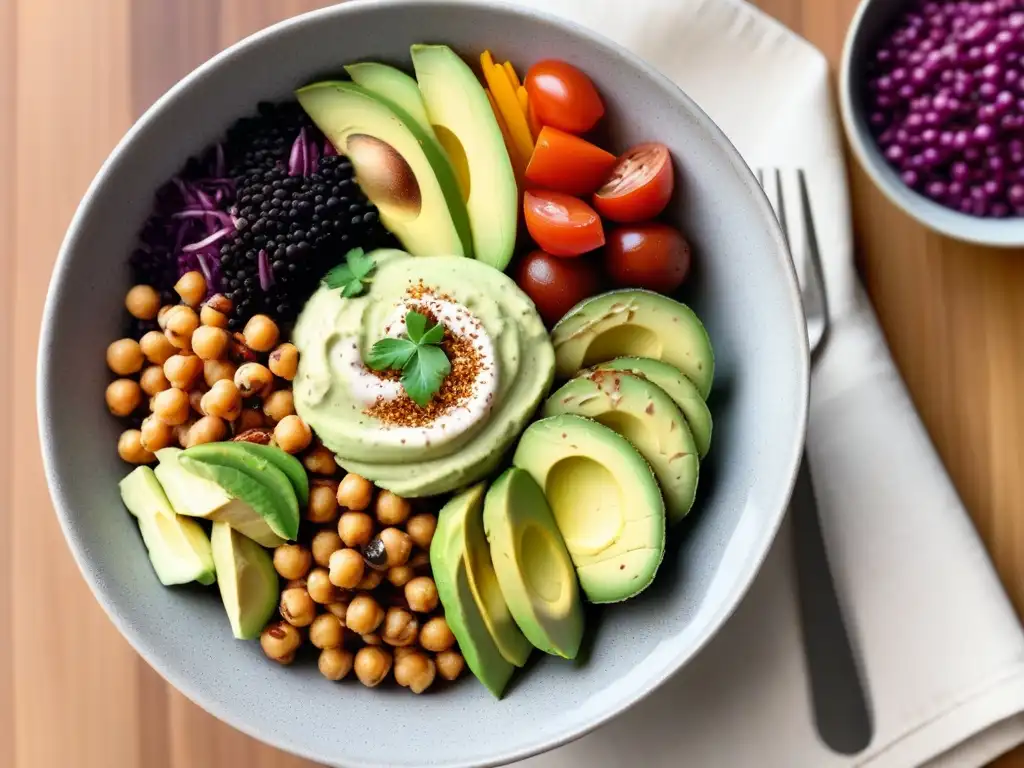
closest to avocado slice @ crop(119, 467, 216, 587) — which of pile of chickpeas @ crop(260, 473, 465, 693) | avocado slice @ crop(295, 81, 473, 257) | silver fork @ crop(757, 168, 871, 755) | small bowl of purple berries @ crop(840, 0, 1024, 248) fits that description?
pile of chickpeas @ crop(260, 473, 465, 693)

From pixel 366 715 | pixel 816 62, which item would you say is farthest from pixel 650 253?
pixel 366 715

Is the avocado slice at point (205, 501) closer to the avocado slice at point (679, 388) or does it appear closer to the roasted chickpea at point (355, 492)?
the roasted chickpea at point (355, 492)

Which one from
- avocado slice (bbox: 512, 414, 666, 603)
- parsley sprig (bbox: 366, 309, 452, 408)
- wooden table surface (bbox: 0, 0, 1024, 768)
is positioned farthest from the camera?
wooden table surface (bbox: 0, 0, 1024, 768)

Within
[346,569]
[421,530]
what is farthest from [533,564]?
[346,569]

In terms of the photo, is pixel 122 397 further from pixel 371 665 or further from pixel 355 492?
pixel 371 665

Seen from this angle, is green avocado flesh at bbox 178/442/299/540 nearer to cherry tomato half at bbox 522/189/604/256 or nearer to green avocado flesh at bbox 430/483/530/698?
green avocado flesh at bbox 430/483/530/698

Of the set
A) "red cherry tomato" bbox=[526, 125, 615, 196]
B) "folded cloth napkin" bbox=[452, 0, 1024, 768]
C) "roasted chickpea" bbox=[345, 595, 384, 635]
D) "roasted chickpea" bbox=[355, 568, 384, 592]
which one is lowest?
"folded cloth napkin" bbox=[452, 0, 1024, 768]

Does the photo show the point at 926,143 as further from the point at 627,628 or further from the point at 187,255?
the point at 187,255
